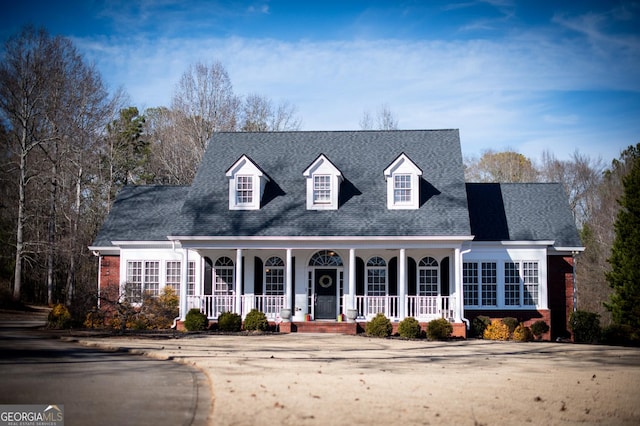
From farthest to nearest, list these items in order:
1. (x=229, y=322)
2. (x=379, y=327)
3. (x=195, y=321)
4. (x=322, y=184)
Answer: (x=322, y=184)
(x=195, y=321)
(x=229, y=322)
(x=379, y=327)

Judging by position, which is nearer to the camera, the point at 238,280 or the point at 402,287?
the point at 402,287

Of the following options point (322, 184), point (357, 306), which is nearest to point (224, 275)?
point (322, 184)

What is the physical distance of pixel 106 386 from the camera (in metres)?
12.3

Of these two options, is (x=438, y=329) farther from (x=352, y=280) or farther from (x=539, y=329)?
(x=539, y=329)

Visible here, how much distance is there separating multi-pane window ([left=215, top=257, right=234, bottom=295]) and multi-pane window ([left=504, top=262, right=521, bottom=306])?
11999 mm

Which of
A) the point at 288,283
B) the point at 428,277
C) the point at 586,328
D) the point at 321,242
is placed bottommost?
the point at 586,328

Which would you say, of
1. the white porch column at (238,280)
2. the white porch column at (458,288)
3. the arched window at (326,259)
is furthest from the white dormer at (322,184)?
the white porch column at (458,288)

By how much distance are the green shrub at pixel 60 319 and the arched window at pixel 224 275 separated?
6.28m

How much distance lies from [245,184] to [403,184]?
22.4 ft

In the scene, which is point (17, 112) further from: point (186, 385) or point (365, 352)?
point (186, 385)

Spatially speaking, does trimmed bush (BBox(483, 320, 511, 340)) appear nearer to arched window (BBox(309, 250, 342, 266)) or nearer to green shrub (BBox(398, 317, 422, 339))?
green shrub (BBox(398, 317, 422, 339))

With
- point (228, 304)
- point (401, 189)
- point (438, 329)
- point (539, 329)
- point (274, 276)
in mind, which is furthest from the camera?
point (274, 276)

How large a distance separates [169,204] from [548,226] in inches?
698

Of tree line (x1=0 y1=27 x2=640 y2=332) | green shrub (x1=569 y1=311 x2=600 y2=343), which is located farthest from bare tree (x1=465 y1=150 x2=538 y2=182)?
green shrub (x1=569 y1=311 x2=600 y2=343)
